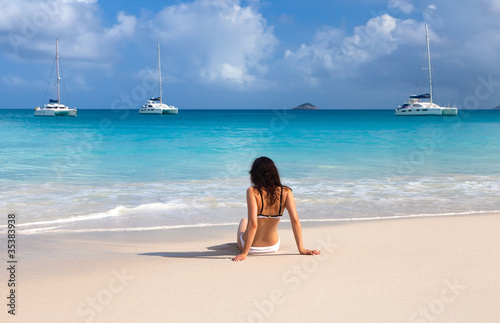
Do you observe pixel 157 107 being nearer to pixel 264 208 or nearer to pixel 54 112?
pixel 54 112

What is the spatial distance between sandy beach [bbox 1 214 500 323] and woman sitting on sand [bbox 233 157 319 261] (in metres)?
0.17

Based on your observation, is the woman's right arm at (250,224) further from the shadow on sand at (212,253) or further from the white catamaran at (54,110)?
the white catamaran at (54,110)

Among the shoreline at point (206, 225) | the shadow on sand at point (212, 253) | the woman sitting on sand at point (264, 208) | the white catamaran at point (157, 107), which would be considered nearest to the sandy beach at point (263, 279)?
the shadow on sand at point (212, 253)

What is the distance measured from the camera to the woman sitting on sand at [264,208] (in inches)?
206

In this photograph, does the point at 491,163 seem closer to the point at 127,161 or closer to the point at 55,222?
the point at 127,161

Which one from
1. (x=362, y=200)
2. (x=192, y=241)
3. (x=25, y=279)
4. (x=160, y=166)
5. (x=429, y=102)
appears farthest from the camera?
(x=429, y=102)

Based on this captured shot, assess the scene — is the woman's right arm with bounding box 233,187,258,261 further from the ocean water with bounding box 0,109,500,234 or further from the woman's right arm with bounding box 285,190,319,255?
the ocean water with bounding box 0,109,500,234

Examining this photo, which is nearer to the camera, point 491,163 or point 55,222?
point 55,222

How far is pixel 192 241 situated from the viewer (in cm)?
657

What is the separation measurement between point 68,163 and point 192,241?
A: 1287 centimetres

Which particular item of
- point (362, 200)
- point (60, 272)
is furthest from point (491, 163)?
point (60, 272)

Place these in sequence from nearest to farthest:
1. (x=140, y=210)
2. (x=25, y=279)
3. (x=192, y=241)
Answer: (x=25, y=279), (x=192, y=241), (x=140, y=210)

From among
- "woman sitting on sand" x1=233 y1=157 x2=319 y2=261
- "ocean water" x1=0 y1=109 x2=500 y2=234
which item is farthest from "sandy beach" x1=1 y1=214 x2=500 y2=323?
"ocean water" x1=0 y1=109 x2=500 y2=234

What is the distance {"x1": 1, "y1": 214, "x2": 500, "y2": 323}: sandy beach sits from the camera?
3.91 meters
